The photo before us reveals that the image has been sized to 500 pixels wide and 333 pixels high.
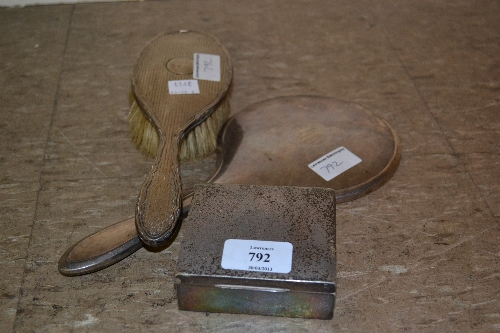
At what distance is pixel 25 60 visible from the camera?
121 centimetres

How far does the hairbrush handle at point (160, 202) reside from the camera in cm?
68

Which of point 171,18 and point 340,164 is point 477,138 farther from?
point 171,18

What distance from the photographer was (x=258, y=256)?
0.66m

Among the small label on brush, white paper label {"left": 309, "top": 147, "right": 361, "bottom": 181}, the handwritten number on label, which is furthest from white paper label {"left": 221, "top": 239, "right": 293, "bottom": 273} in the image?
the small label on brush

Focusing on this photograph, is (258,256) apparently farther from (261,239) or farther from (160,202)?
(160,202)

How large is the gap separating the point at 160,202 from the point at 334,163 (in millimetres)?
301

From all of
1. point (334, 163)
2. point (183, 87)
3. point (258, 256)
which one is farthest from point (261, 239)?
point (183, 87)

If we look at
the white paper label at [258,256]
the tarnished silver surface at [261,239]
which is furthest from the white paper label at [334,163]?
the white paper label at [258,256]

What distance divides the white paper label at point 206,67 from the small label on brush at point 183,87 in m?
0.02

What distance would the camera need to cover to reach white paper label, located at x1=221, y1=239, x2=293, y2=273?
0.65 m

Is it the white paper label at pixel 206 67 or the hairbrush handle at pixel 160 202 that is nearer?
the hairbrush handle at pixel 160 202

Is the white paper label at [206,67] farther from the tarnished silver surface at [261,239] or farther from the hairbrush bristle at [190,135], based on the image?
the tarnished silver surface at [261,239]

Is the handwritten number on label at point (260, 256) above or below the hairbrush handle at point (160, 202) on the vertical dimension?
below

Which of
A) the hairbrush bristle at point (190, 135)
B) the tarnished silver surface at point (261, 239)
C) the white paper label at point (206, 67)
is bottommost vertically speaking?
the hairbrush bristle at point (190, 135)
